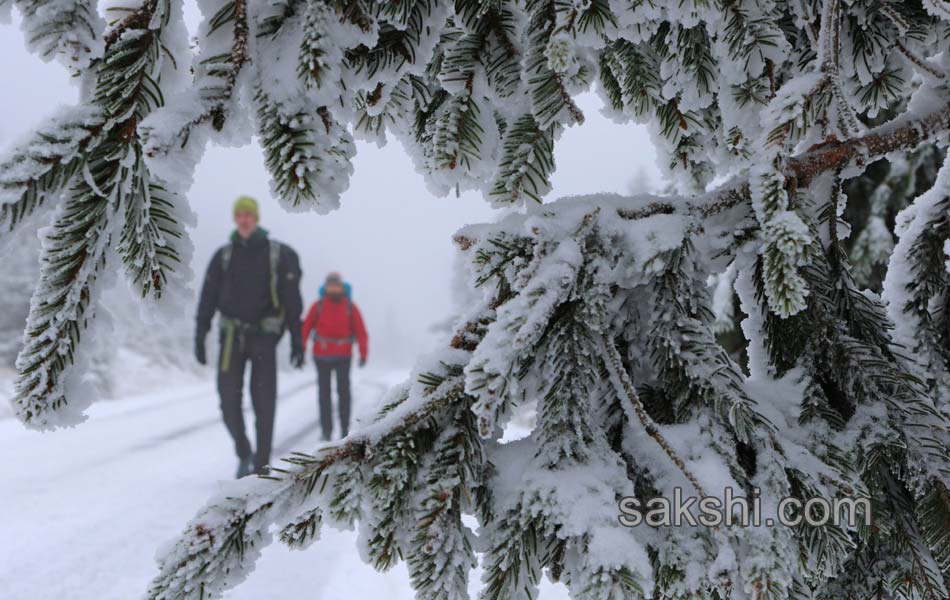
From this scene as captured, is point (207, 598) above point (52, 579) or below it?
above

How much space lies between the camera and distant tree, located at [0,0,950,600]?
0.79 meters

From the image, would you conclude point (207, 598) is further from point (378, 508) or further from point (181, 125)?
point (181, 125)

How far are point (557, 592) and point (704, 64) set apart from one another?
7.92 feet

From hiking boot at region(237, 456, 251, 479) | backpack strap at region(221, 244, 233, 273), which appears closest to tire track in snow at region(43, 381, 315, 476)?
hiking boot at region(237, 456, 251, 479)

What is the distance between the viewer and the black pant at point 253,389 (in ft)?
16.2

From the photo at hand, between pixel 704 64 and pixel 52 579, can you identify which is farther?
pixel 52 579

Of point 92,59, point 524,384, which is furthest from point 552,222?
point 92,59

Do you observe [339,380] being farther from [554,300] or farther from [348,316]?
[554,300]

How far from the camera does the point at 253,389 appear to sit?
5.11m

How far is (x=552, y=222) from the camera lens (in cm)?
107

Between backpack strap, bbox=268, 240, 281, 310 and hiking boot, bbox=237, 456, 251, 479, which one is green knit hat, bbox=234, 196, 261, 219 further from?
hiking boot, bbox=237, 456, 251, 479

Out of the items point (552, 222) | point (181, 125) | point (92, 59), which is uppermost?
point (92, 59)

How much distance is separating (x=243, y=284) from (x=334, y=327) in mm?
2478

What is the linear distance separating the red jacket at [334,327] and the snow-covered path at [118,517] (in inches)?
46.9
